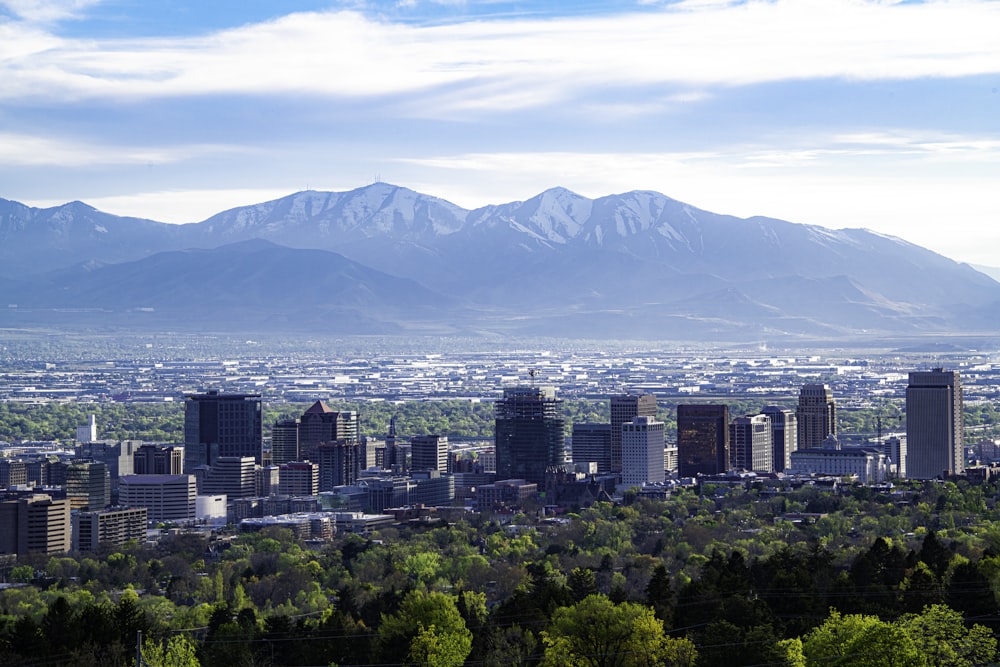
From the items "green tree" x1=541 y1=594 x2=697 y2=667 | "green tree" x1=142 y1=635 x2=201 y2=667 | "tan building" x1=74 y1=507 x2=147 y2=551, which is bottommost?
"tan building" x1=74 y1=507 x2=147 y2=551

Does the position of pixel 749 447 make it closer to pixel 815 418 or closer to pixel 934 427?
pixel 815 418

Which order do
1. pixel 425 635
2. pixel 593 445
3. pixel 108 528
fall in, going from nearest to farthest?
pixel 425 635
pixel 108 528
pixel 593 445

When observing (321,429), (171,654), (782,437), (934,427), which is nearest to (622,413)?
(782,437)

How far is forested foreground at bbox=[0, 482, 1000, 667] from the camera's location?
41.4 m

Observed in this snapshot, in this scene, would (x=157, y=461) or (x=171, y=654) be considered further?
(x=157, y=461)

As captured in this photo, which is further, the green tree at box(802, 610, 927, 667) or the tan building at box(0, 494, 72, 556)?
the tan building at box(0, 494, 72, 556)

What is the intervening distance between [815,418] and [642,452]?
23.1 metres

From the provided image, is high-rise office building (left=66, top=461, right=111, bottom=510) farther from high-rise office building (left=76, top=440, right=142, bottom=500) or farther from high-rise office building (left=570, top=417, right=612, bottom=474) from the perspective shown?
high-rise office building (left=570, top=417, right=612, bottom=474)

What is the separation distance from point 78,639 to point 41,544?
46411 millimetres

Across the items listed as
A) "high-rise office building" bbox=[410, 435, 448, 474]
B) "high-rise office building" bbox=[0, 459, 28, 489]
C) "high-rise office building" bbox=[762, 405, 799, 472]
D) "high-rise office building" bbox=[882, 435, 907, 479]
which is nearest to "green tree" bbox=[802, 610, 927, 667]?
"high-rise office building" bbox=[882, 435, 907, 479]

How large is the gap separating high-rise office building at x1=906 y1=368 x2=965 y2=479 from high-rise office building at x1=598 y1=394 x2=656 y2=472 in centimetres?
1929

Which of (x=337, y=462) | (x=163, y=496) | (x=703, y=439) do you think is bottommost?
(x=163, y=496)

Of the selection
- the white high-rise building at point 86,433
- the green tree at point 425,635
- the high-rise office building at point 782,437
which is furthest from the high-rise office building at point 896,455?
the green tree at point 425,635

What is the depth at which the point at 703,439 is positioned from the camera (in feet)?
429
